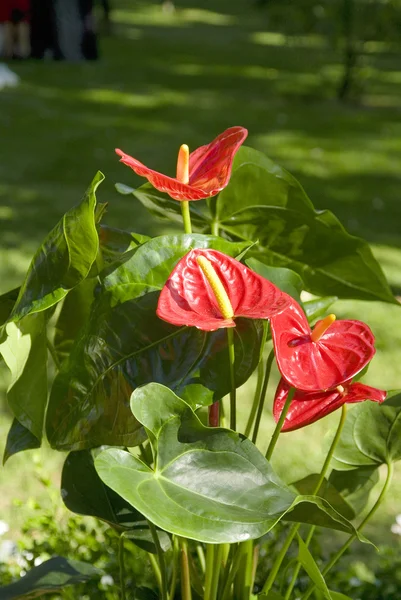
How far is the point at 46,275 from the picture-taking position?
90 centimetres

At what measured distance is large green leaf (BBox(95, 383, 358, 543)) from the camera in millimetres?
770

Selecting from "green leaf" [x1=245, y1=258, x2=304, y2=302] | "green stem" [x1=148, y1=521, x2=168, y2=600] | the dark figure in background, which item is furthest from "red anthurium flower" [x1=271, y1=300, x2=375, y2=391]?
the dark figure in background

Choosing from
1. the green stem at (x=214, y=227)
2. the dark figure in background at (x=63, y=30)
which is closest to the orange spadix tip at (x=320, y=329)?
the green stem at (x=214, y=227)

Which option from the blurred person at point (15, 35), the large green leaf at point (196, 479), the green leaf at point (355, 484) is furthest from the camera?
the blurred person at point (15, 35)

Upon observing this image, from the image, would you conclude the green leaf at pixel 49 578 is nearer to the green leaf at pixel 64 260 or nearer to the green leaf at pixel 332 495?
the green leaf at pixel 332 495

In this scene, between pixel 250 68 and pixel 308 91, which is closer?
pixel 308 91

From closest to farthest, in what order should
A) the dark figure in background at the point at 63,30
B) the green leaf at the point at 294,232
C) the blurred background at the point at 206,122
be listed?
the green leaf at the point at 294,232 → the blurred background at the point at 206,122 → the dark figure in background at the point at 63,30

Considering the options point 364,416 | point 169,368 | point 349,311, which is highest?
point 169,368

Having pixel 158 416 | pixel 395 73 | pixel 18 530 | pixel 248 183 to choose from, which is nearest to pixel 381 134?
pixel 395 73

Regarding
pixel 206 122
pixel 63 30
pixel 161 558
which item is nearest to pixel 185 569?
pixel 161 558

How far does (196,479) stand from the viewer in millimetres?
834

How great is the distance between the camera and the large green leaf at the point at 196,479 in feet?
2.52

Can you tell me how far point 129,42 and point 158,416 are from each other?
30.8 ft

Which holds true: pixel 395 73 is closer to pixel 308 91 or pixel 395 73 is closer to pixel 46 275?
pixel 308 91
